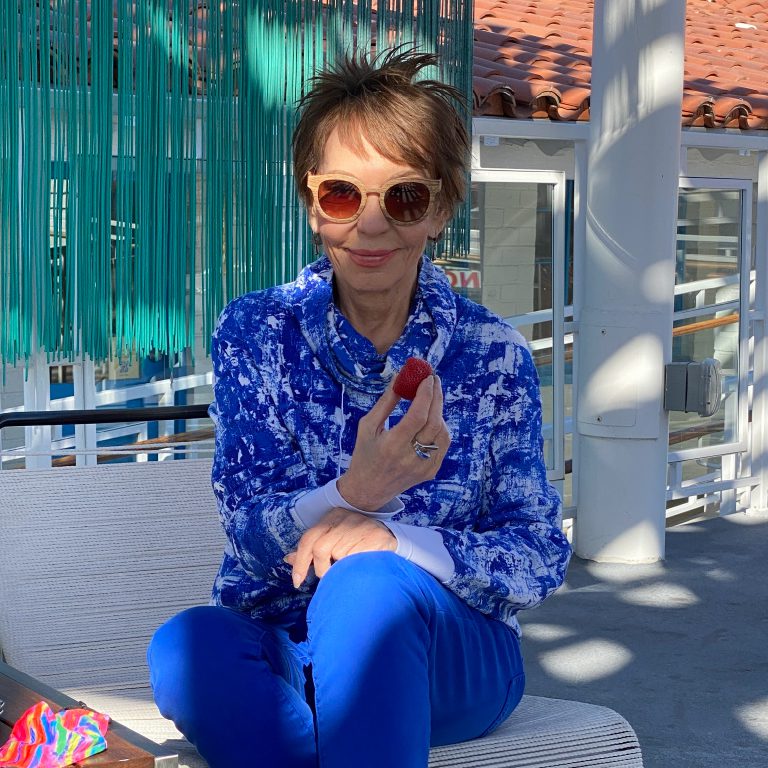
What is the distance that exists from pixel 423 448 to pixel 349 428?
30 centimetres

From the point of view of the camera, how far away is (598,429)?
18.4ft

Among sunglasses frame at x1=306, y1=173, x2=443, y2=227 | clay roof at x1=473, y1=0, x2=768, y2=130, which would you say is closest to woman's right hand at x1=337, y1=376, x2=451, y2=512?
sunglasses frame at x1=306, y1=173, x2=443, y2=227

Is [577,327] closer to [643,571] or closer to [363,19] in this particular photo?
[643,571]

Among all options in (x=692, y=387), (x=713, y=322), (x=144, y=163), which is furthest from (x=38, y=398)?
(x=713, y=322)

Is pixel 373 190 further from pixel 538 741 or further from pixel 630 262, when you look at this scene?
pixel 630 262

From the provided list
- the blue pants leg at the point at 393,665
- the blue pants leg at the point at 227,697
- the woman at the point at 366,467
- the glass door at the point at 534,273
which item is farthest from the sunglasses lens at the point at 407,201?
the glass door at the point at 534,273

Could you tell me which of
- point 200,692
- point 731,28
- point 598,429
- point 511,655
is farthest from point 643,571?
point 731,28

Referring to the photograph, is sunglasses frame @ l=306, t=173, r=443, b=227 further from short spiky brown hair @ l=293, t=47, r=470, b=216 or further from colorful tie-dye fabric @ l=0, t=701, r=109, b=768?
colorful tie-dye fabric @ l=0, t=701, r=109, b=768

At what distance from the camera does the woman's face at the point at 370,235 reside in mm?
2250

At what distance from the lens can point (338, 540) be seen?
6.66ft

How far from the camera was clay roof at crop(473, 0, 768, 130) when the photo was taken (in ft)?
19.1

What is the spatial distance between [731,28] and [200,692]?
8.08m

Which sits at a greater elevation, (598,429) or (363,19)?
(363,19)

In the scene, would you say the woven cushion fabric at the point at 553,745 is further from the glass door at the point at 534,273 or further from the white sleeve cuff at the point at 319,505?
the glass door at the point at 534,273
